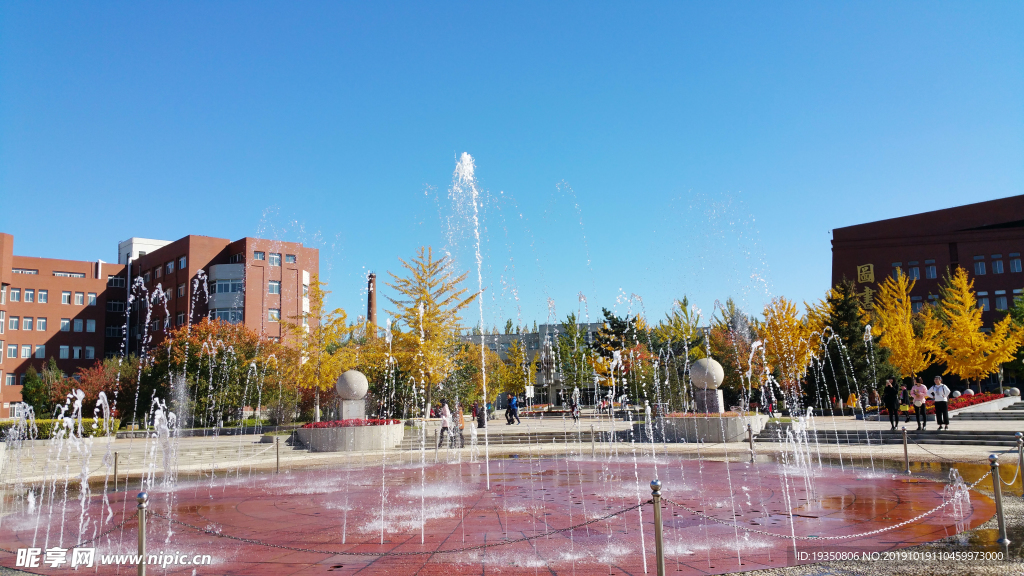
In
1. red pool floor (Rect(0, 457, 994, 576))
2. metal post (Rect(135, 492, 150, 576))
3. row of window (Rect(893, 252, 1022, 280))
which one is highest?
row of window (Rect(893, 252, 1022, 280))

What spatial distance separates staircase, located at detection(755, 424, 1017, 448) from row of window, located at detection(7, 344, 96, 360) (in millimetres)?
74815

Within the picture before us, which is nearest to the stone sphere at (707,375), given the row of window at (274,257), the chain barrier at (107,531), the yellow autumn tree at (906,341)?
the chain barrier at (107,531)

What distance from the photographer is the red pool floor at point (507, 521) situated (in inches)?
271

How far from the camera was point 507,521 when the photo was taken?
29.6 feet

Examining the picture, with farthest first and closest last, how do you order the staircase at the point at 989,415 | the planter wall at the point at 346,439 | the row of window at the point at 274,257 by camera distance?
the row of window at the point at 274,257, the staircase at the point at 989,415, the planter wall at the point at 346,439

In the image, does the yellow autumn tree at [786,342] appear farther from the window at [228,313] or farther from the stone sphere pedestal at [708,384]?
the window at [228,313]

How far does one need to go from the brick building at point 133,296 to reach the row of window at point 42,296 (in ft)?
0.29

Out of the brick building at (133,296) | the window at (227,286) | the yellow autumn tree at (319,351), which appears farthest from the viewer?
the brick building at (133,296)

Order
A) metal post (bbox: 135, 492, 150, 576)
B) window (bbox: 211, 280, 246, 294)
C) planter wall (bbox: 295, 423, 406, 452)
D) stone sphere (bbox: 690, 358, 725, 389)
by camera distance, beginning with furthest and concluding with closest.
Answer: window (bbox: 211, 280, 246, 294), stone sphere (bbox: 690, 358, 725, 389), planter wall (bbox: 295, 423, 406, 452), metal post (bbox: 135, 492, 150, 576)

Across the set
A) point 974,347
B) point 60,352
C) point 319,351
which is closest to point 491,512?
point 319,351

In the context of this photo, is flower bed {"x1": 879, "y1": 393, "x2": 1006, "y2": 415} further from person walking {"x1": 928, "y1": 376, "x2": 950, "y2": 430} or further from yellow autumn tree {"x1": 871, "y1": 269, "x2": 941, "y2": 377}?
yellow autumn tree {"x1": 871, "y1": 269, "x2": 941, "y2": 377}

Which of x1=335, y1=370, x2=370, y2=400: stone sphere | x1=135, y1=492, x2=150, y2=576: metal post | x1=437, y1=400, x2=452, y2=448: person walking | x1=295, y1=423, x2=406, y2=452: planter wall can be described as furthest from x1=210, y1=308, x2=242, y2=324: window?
x1=135, y1=492, x2=150, y2=576: metal post

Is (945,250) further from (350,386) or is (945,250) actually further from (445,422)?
(350,386)

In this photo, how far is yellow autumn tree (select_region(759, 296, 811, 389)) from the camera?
40031 mm
